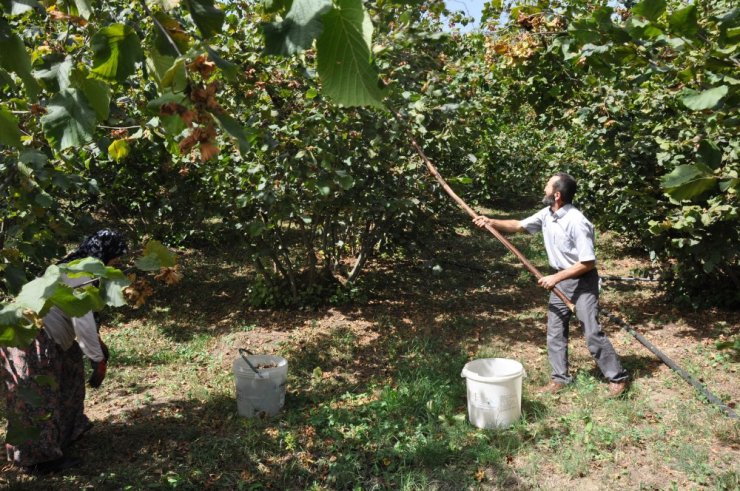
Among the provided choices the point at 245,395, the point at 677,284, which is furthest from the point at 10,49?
the point at 677,284

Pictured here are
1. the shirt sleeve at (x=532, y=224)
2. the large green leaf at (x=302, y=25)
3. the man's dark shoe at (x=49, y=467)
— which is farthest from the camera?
the shirt sleeve at (x=532, y=224)

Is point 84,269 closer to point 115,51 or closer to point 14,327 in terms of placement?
point 14,327

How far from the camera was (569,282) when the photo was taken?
4793 millimetres

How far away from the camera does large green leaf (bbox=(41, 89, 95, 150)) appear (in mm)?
1274

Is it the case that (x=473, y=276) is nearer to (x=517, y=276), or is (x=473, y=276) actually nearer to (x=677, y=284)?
(x=517, y=276)

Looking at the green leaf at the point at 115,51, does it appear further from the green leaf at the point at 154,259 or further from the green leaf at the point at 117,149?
the green leaf at the point at 117,149

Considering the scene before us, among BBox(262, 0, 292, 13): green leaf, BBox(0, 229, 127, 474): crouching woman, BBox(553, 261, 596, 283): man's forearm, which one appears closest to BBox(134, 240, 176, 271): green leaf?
BBox(262, 0, 292, 13): green leaf

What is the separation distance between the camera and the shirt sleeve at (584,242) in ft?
15.0

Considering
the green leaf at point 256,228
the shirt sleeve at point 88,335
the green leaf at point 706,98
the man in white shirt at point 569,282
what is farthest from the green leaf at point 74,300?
the green leaf at point 256,228

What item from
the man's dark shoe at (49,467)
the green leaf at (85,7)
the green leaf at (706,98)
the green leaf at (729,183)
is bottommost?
the man's dark shoe at (49,467)

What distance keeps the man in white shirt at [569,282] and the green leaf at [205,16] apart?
365 cm

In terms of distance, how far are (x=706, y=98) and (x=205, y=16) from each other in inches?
46.3

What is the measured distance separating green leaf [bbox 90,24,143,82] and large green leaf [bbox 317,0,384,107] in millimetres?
587

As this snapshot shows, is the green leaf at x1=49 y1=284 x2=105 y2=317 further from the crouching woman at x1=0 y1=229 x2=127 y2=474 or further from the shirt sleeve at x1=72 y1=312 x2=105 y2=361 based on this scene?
the shirt sleeve at x1=72 y1=312 x2=105 y2=361
